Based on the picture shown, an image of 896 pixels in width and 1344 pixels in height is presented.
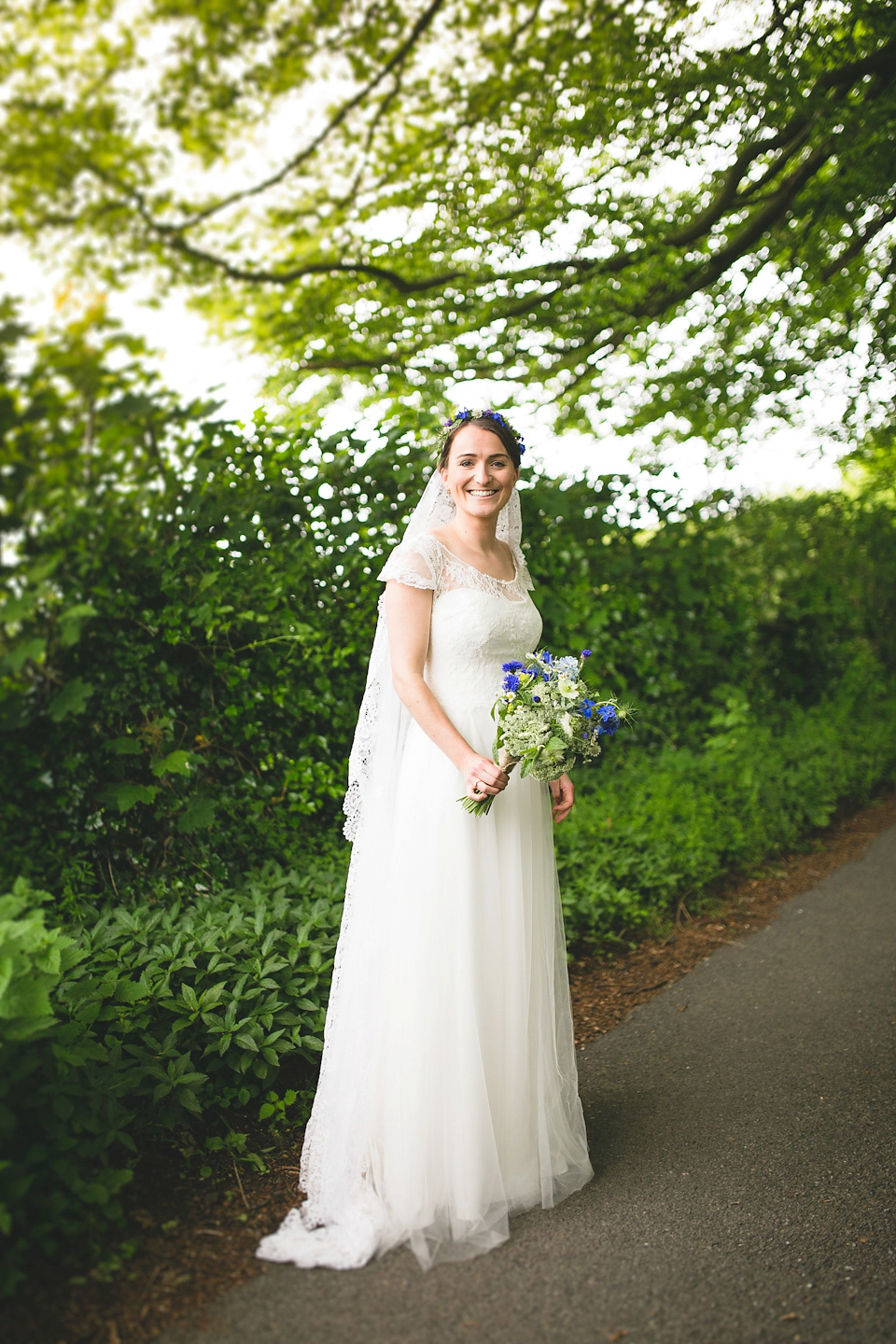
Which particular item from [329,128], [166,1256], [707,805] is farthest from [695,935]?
[329,128]

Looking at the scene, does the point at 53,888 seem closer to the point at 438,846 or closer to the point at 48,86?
the point at 438,846

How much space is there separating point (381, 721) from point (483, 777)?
0.54m

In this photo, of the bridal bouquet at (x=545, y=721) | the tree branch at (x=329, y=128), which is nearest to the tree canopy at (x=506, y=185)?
the tree branch at (x=329, y=128)

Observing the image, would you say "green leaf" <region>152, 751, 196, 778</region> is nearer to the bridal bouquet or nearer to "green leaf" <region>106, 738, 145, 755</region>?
"green leaf" <region>106, 738, 145, 755</region>

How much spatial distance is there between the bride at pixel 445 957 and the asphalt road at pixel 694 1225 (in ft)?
0.50

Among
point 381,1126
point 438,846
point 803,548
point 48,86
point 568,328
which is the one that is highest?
point 48,86

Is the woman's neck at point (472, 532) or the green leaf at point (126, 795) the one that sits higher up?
the woman's neck at point (472, 532)

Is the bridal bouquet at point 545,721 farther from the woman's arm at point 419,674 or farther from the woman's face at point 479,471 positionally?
the woman's face at point 479,471

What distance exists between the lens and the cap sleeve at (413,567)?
291 centimetres

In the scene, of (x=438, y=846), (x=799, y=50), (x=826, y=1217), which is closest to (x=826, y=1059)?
(x=826, y=1217)

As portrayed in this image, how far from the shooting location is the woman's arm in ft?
8.98

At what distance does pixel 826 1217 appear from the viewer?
2652mm

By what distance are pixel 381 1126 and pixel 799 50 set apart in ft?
28.0

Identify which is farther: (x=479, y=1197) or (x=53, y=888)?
(x=53, y=888)
